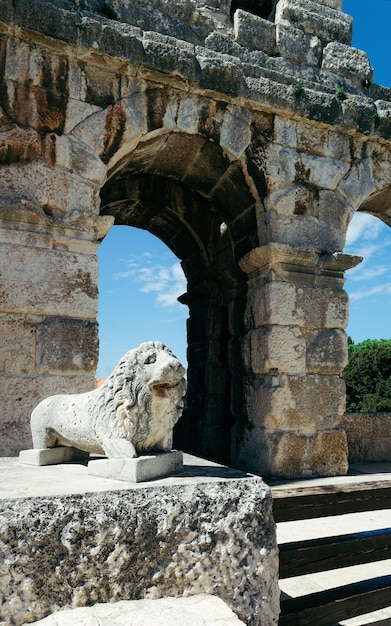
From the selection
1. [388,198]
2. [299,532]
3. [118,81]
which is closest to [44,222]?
[118,81]

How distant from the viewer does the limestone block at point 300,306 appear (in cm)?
488

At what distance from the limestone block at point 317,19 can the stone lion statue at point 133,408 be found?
4457mm

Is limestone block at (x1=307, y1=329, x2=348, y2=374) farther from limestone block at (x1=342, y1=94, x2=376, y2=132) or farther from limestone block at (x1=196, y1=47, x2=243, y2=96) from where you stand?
limestone block at (x1=196, y1=47, x2=243, y2=96)

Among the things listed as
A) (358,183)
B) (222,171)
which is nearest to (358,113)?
(358,183)

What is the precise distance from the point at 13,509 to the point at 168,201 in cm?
543

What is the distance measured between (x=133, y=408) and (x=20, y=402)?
6.49 ft

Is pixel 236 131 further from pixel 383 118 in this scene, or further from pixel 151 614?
pixel 151 614

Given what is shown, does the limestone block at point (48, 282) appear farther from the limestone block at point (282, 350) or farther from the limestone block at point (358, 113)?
the limestone block at point (358, 113)

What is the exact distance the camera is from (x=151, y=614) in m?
1.69

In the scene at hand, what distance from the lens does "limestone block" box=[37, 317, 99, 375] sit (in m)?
3.93

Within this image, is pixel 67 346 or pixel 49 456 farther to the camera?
pixel 67 346

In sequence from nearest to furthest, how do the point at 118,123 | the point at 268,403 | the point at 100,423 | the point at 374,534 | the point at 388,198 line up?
the point at 100,423, the point at 374,534, the point at 118,123, the point at 268,403, the point at 388,198

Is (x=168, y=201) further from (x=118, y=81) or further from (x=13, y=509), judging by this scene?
(x=13, y=509)

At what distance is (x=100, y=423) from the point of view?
2209 millimetres
